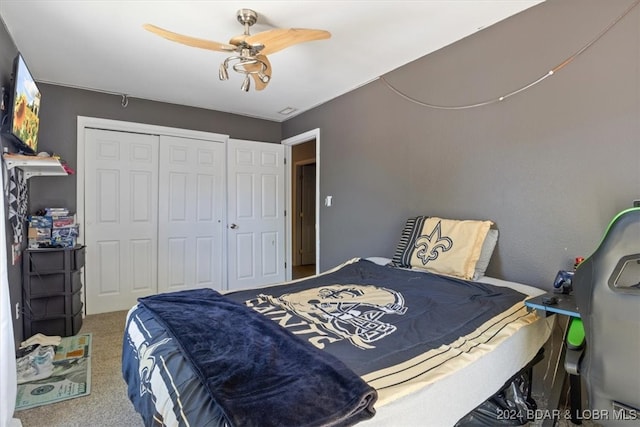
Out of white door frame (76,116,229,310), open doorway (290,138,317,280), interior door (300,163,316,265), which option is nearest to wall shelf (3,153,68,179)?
white door frame (76,116,229,310)

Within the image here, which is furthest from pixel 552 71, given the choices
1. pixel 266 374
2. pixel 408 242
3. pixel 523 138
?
pixel 266 374

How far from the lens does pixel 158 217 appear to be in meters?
4.00

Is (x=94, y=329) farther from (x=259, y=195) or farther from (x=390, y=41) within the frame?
(x=390, y=41)

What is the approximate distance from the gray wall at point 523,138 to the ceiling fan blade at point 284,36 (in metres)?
1.25

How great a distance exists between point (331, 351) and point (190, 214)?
3489mm

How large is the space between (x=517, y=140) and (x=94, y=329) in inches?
159

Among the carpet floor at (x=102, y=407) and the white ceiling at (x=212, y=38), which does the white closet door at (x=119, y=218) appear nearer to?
the white ceiling at (x=212, y=38)

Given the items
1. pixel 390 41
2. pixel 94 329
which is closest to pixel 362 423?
pixel 390 41

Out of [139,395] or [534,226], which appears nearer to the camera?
[139,395]

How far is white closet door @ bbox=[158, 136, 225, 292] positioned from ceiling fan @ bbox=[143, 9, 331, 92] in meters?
2.22

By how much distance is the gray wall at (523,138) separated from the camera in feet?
5.97

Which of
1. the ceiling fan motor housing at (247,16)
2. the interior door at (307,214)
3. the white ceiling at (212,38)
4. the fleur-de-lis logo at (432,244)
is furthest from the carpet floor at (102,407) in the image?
the interior door at (307,214)

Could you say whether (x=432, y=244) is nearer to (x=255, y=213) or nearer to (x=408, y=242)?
(x=408, y=242)

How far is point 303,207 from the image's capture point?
6.52 metres
